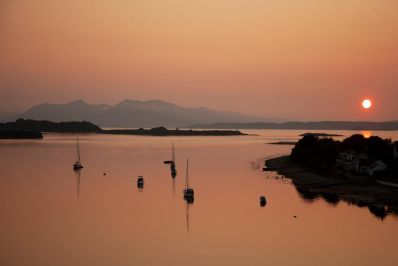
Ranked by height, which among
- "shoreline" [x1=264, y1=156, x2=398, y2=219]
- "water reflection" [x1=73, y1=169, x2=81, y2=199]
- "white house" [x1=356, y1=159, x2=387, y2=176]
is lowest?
"water reflection" [x1=73, y1=169, x2=81, y2=199]

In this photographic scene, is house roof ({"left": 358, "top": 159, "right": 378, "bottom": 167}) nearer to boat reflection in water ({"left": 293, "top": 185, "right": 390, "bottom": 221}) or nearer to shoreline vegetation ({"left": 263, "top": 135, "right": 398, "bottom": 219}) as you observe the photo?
shoreline vegetation ({"left": 263, "top": 135, "right": 398, "bottom": 219})

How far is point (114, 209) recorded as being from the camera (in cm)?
4575

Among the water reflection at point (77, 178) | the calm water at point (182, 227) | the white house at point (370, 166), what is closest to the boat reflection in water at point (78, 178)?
the water reflection at point (77, 178)

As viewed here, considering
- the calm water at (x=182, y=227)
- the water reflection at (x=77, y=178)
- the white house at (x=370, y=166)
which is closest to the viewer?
the calm water at (x=182, y=227)

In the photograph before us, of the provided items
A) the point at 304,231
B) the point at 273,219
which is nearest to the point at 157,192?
the point at 273,219

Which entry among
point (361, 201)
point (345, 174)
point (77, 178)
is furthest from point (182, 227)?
point (77, 178)

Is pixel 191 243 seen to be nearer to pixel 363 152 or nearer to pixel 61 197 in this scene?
pixel 61 197

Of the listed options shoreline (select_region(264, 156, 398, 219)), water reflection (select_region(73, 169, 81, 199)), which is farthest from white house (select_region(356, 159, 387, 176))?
water reflection (select_region(73, 169, 81, 199))

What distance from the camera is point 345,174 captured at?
61.7 metres

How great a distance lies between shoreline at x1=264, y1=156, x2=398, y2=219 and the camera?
44991 millimetres

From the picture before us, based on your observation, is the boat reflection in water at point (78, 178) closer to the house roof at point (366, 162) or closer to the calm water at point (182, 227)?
the calm water at point (182, 227)

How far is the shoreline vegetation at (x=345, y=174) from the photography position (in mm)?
48009

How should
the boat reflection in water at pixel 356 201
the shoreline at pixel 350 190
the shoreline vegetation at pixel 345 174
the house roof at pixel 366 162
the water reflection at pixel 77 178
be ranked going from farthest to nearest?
the house roof at pixel 366 162, the water reflection at pixel 77 178, the shoreline vegetation at pixel 345 174, the shoreline at pixel 350 190, the boat reflection in water at pixel 356 201

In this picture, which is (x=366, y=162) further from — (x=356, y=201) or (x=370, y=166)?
(x=356, y=201)
